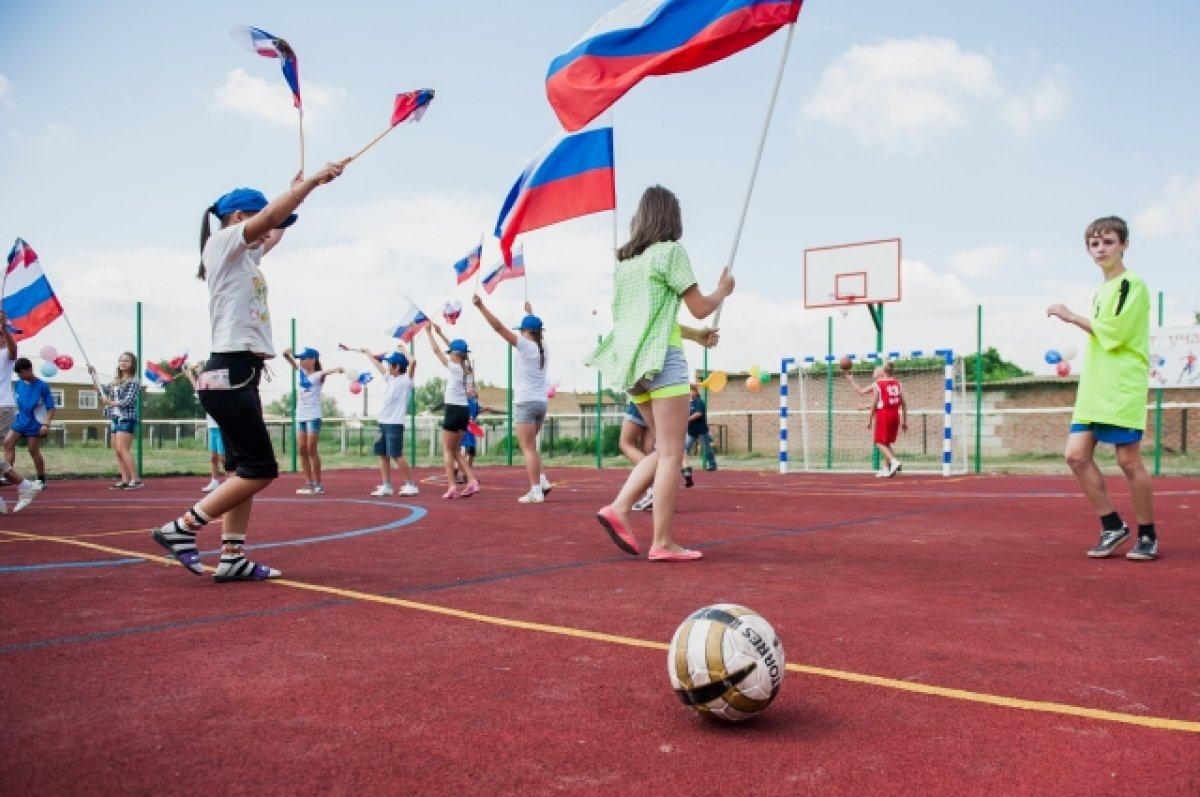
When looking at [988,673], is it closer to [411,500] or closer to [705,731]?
[705,731]

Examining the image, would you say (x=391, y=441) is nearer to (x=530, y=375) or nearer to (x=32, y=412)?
(x=530, y=375)

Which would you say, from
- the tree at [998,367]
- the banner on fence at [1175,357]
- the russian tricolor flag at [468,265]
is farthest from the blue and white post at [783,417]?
the tree at [998,367]

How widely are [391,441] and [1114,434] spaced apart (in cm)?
847

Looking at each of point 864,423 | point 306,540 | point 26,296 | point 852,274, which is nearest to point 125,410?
point 26,296

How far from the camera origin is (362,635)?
3592mm

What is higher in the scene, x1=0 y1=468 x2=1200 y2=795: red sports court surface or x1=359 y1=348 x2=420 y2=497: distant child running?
x1=359 y1=348 x2=420 y2=497: distant child running

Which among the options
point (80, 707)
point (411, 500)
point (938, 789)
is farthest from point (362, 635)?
point (411, 500)

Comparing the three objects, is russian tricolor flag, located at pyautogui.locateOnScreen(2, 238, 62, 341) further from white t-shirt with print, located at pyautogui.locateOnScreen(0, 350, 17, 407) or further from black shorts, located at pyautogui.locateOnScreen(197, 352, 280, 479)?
black shorts, located at pyautogui.locateOnScreen(197, 352, 280, 479)

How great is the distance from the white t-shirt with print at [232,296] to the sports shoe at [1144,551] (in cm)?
522

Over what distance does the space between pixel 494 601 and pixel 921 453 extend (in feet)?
76.1

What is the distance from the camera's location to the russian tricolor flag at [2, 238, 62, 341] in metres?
12.3

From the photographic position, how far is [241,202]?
4.91 metres

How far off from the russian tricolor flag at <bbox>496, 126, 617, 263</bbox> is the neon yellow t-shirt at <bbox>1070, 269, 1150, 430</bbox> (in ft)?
10.9

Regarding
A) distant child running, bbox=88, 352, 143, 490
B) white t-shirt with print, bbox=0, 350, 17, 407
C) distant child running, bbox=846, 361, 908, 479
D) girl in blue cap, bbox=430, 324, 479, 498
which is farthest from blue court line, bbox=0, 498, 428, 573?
distant child running, bbox=846, 361, 908, 479
